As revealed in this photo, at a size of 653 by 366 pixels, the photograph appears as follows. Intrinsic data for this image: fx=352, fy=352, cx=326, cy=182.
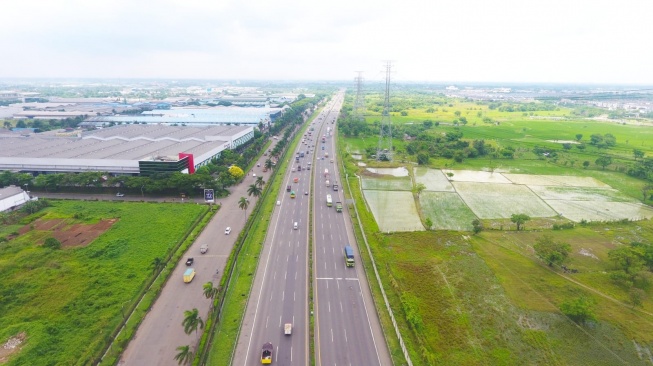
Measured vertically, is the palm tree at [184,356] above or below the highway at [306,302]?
above

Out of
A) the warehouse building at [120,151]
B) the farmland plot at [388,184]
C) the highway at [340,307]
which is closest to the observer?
the highway at [340,307]

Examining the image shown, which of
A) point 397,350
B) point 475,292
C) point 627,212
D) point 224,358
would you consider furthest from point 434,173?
point 224,358

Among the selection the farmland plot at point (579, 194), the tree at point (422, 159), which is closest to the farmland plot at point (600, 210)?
the farmland plot at point (579, 194)

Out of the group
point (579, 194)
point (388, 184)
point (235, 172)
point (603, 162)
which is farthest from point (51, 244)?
point (603, 162)

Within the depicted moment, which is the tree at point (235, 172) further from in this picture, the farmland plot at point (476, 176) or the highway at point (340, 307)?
the farmland plot at point (476, 176)

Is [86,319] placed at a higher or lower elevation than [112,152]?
lower

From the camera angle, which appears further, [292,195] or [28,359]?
[292,195]

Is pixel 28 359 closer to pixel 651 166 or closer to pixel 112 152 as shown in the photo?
pixel 112 152

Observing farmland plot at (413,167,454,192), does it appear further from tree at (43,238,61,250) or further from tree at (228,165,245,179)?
tree at (43,238,61,250)
